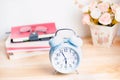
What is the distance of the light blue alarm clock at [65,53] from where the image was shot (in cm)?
91

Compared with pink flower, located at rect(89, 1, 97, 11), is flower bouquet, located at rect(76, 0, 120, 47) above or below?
below

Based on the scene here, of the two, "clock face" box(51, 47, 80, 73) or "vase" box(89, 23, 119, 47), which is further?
"vase" box(89, 23, 119, 47)

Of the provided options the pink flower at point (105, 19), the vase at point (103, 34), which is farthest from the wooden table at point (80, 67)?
the pink flower at point (105, 19)

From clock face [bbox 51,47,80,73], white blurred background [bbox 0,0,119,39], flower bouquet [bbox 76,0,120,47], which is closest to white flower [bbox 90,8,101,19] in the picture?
flower bouquet [bbox 76,0,120,47]

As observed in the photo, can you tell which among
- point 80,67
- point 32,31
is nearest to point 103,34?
point 80,67

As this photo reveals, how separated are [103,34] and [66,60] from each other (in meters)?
0.28

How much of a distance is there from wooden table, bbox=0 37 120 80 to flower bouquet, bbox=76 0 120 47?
0.22ft

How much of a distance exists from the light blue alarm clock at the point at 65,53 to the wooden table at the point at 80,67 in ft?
0.13

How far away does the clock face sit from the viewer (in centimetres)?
92

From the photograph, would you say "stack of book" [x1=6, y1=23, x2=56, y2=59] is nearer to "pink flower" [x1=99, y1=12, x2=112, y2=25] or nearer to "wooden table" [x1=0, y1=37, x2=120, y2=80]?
"wooden table" [x1=0, y1=37, x2=120, y2=80]

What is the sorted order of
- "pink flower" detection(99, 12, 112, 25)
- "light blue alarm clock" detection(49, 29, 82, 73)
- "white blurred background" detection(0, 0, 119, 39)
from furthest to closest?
"white blurred background" detection(0, 0, 119, 39)
"pink flower" detection(99, 12, 112, 25)
"light blue alarm clock" detection(49, 29, 82, 73)

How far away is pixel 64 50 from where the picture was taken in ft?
3.02

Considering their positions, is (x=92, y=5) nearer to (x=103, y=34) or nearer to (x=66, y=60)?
(x=103, y=34)

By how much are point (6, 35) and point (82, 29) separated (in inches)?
16.7
